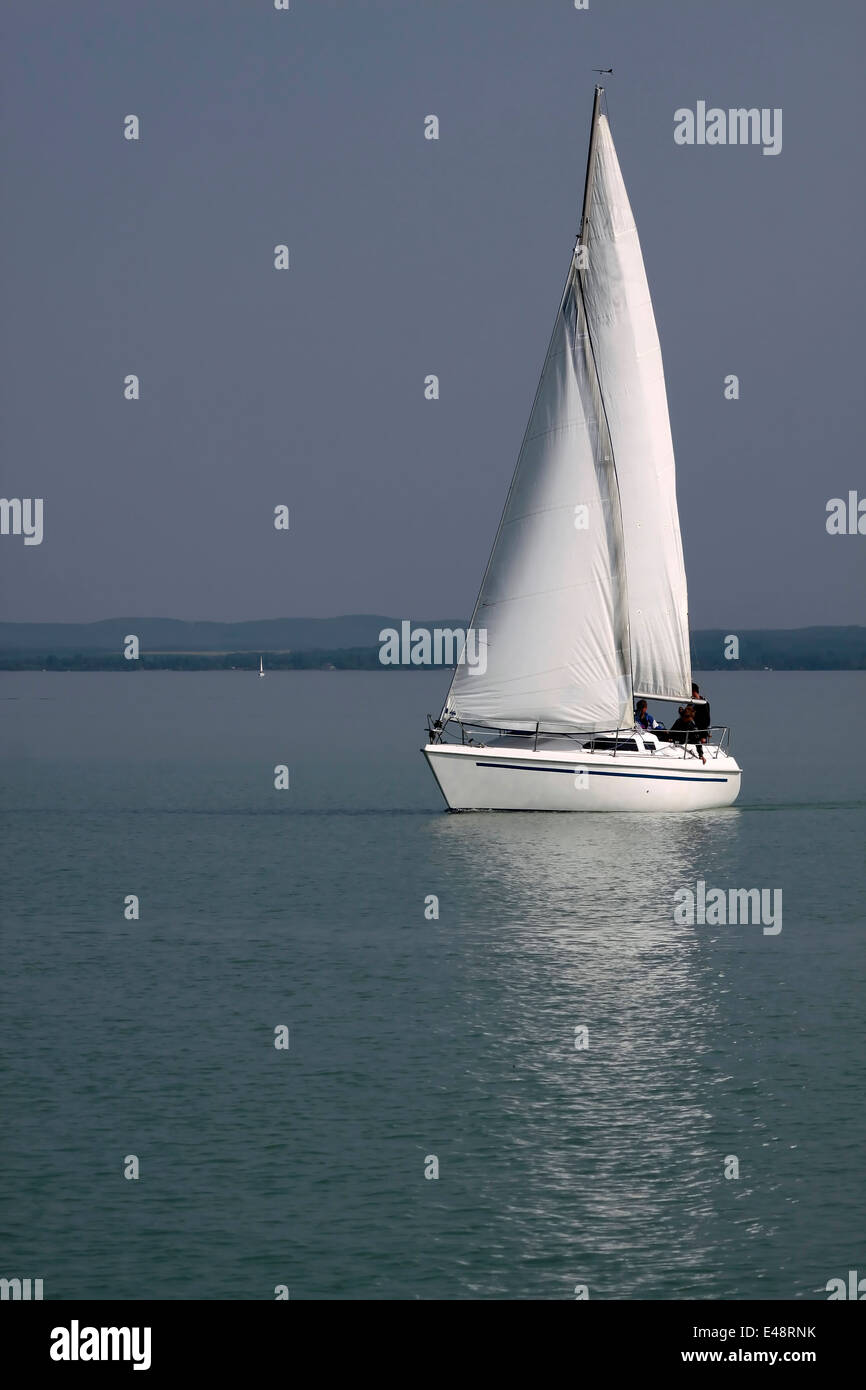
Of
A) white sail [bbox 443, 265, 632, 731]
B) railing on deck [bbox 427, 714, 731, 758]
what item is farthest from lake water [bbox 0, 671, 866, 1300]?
white sail [bbox 443, 265, 632, 731]

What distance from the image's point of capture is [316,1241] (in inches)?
821

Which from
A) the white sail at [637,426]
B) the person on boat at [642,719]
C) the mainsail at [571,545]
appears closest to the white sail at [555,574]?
the mainsail at [571,545]

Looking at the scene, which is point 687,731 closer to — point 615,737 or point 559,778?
point 615,737

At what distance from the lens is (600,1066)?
28375 mm

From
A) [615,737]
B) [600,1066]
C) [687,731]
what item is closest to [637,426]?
[687,731]

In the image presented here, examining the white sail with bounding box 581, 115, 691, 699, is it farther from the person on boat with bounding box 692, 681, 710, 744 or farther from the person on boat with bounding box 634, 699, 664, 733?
the person on boat with bounding box 692, 681, 710, 744

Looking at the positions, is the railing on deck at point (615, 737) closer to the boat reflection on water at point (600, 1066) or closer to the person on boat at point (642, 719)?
the person on boat at point (642, 719)

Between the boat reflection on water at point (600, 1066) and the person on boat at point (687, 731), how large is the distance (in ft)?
29.2

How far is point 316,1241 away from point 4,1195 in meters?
4.23

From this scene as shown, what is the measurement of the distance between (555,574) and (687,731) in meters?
6.86

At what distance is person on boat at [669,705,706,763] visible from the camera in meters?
60.0
